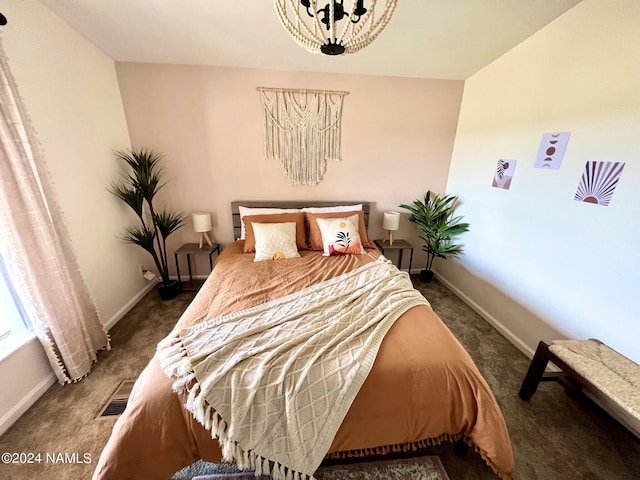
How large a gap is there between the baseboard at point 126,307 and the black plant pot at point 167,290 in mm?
234

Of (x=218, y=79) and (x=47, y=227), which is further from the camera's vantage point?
(x=218, y=79)

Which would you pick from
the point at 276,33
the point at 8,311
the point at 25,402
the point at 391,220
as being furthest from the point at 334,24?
the point at 25,402

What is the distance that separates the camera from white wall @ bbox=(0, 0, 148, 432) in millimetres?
1467

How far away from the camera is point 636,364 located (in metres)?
1.33

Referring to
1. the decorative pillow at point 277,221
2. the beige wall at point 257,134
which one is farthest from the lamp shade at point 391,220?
the decorative pillow at point 277,221

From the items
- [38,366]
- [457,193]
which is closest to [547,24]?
[457,193]

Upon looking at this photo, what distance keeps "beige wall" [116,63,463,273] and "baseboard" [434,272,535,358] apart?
1172 mm

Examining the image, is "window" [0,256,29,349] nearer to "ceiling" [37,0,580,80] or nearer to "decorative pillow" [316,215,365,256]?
"ceiling" [37,0,580,80]

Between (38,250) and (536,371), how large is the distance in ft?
10.3

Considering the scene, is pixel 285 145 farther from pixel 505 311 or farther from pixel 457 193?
pixel 505 311

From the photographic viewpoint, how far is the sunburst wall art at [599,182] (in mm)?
1441

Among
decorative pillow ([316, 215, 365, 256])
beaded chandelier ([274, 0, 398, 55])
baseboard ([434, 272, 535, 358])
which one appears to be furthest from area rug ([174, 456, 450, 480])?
beaded chandelier ([274, 0, 398, 55])

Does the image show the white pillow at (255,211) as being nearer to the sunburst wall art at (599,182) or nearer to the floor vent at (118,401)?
the floor vent at (118,401)

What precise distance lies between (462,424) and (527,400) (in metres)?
0.86
